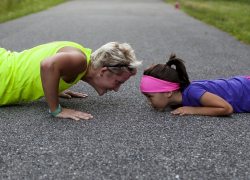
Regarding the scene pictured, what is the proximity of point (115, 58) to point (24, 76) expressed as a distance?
0.94 meters

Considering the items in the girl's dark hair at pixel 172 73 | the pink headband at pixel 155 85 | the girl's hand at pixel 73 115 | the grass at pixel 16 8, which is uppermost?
the girl's dark hair at pixel 172 73

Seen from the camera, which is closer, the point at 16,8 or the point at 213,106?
the point at 213,106

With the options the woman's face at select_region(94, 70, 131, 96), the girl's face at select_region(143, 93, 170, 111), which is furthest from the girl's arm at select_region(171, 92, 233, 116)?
the woman's face at select_region(94, 70, 131, 96)

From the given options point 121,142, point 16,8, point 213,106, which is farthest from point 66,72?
point 16,8

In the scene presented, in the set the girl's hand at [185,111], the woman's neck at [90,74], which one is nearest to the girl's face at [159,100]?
the girl's hand at [185,111]

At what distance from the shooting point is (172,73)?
297 cm

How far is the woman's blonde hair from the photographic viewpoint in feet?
9.21

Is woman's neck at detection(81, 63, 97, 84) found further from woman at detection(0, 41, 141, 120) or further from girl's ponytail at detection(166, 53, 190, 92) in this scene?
girl's ponytail at detection(166, 53, 190, 92)

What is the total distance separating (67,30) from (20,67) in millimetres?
5625

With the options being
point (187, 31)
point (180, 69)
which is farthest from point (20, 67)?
point (187, 31)

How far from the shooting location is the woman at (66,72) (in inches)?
110

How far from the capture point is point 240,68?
4.82 meters

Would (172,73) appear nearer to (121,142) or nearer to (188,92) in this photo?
(188,92)

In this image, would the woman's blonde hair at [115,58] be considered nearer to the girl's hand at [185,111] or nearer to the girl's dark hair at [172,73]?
the girl's dark hair at [172,73]
